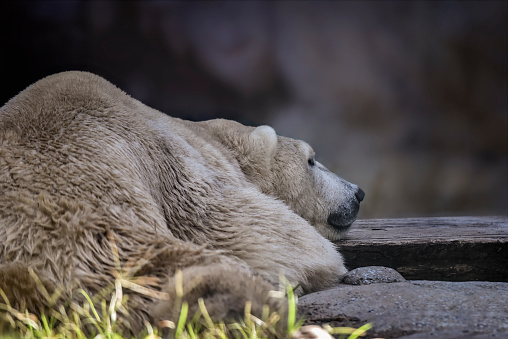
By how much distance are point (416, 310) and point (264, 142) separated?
1.40 m

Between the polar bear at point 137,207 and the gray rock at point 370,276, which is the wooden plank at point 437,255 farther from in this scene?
the polar bear at point 137,207

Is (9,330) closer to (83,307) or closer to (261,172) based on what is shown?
(83,307)

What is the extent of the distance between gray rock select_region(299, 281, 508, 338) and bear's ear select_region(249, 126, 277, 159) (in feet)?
3.32

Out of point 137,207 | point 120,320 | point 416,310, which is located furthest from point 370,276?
point 120,320

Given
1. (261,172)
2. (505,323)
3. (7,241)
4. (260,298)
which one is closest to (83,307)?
(7,241)

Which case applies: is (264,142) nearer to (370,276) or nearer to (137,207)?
(370,276)

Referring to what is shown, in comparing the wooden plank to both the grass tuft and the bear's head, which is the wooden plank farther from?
the grass tuft

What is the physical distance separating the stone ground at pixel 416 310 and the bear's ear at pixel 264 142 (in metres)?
1.00

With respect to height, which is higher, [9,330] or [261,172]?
[261,172]

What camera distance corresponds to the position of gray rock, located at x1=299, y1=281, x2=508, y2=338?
149 cm

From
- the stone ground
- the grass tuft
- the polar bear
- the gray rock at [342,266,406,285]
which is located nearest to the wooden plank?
the gray rock at [342,266,406,285]

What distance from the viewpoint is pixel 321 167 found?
10.7ft

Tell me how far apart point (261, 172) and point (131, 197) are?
112 centimetres

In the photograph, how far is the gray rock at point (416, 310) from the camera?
1485mm
